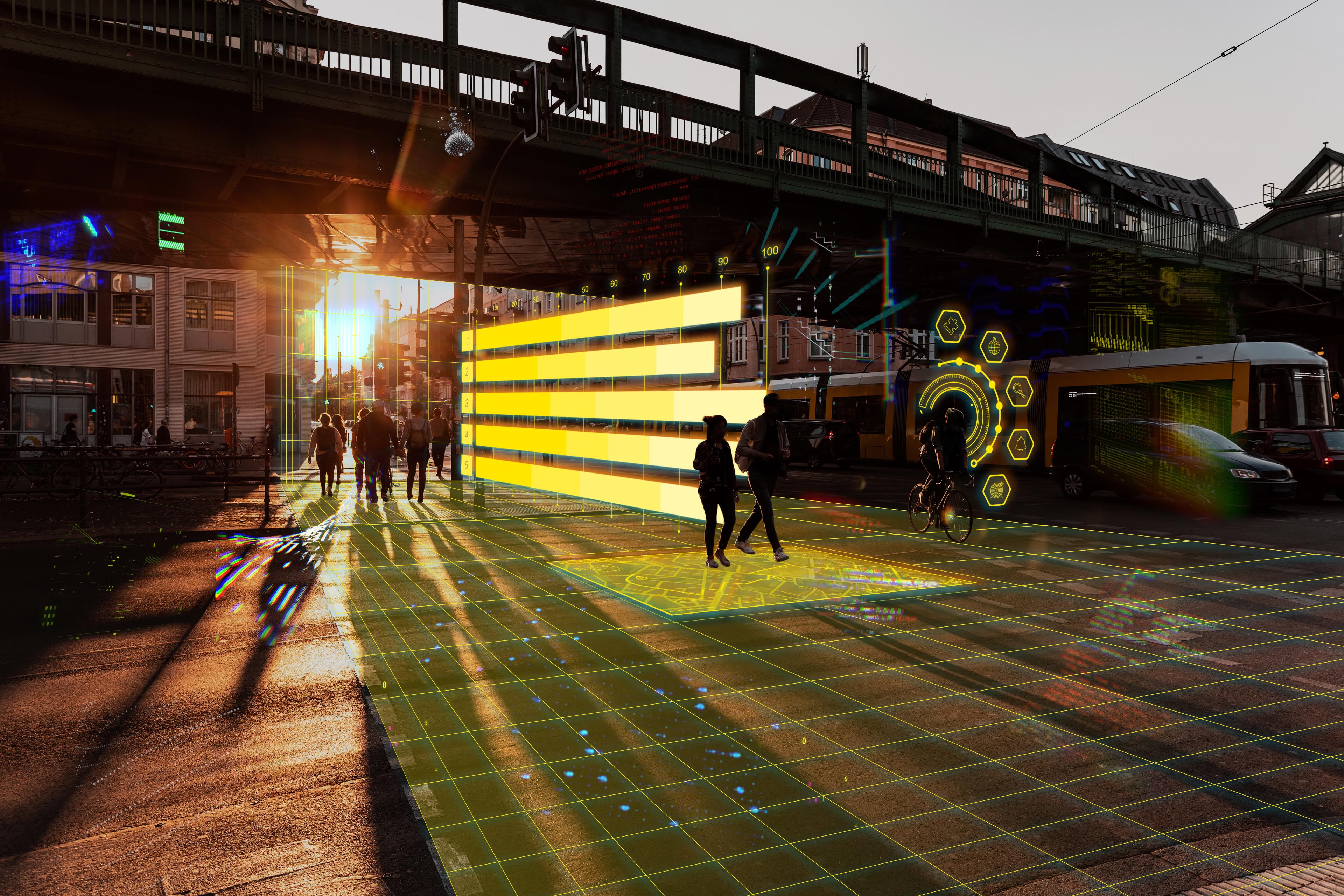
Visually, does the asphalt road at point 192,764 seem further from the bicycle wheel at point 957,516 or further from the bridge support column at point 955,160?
the bridge support column at point 955,160

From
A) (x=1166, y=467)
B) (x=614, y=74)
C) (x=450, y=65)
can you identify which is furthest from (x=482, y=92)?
(x=1166, y=467)

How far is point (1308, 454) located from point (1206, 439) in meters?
3.71

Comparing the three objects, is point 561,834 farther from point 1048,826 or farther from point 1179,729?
point 1179,729

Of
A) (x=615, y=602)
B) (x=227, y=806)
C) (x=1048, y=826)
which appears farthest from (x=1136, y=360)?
(x=227, y=806)

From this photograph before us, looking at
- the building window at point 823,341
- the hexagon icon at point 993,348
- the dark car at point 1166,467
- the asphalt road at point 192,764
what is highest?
the building window at point 823,341

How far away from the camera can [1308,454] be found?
766 inches

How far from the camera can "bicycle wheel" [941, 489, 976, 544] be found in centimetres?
1284

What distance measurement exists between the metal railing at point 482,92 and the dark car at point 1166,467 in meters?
7.33

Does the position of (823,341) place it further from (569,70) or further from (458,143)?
(569,70)

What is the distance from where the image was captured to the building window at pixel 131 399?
38.1m

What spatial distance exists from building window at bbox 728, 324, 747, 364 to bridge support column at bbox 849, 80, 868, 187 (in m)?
34.5

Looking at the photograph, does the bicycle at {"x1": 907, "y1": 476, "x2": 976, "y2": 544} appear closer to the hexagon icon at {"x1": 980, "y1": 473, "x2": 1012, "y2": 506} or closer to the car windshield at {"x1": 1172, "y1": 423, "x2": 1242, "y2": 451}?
the hexagon icon at {"x1": 980, "y1": 473, "x2": 1012, "y2": 506}

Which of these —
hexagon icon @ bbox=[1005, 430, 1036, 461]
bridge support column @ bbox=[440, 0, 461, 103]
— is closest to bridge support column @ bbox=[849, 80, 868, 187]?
bridge support column @ bbox=[440, 0, 461, 103]

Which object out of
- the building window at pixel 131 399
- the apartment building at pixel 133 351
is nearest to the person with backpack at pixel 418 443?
the apartment building at pixel 133 351
